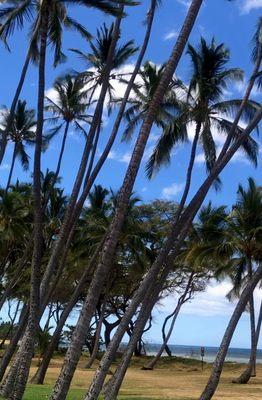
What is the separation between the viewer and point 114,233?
440 inches

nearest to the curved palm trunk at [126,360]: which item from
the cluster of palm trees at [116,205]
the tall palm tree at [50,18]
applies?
the cluster of palm trees at [116,205]

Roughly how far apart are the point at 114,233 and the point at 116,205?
5105 mm

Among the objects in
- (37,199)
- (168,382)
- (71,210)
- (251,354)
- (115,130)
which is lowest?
(168,382)

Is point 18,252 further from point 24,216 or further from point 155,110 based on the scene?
point 155,110

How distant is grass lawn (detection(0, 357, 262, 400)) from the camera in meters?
20.4

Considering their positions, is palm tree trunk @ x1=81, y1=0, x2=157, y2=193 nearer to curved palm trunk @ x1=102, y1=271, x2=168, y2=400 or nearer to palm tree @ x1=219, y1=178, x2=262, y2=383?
curved palm trunk @ x1=102, y1=271, x2=168, y2=400

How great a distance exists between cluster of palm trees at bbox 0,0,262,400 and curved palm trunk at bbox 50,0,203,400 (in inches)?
0.9

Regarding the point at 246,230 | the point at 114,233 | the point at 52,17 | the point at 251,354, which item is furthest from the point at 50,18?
the point at 251,354

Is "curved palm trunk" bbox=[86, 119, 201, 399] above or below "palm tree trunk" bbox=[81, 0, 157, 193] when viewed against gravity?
below

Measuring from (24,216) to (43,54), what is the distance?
21294 mm

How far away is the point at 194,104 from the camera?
69.9ft

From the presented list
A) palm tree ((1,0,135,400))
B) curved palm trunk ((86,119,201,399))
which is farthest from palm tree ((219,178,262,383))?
palm tree ((1,0,135,400))

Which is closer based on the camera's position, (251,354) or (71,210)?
(71,210)

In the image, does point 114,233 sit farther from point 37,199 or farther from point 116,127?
point 116,127
